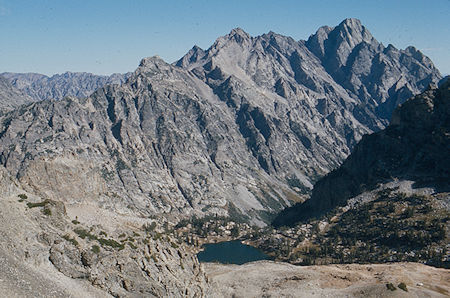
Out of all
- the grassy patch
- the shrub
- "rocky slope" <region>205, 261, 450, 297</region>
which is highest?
the grassy patch

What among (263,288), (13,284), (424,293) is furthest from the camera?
(263,288)

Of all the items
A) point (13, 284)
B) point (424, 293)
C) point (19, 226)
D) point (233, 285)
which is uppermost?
point (19, 226)

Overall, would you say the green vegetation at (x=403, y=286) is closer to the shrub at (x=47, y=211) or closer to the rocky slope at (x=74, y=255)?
the rocky slope at (x=74, y=255)

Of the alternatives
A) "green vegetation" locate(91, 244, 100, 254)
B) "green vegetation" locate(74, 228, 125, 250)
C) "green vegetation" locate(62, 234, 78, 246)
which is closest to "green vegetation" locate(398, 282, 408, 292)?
"green vegetation" locate(74, 228, 125, 250)

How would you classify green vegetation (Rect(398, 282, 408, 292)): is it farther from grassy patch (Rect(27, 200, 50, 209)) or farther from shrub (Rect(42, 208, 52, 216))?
grassy patch (Rect(27, 200, 50, 209))

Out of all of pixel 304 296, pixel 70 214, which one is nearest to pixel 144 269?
pixel 70 214

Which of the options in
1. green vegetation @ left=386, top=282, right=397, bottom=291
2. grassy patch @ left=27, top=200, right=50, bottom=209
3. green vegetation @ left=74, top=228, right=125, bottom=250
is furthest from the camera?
green vegetation @ left=386, top=282, right=397, bottom=291

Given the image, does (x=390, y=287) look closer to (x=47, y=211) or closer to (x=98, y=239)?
(x=98, y=239)

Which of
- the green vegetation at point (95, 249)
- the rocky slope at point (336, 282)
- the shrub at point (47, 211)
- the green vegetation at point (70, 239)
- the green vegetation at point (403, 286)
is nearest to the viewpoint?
the green vegetation at point (70, 239)

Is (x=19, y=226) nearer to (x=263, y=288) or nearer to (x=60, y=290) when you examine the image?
(x=60, y=290)

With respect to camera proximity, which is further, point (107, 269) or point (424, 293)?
point (424, 293)

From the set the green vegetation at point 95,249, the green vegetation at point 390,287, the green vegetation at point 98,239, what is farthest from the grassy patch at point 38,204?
the green vegetation at point 390,287
